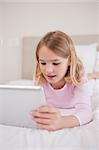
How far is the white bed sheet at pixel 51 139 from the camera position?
24cm

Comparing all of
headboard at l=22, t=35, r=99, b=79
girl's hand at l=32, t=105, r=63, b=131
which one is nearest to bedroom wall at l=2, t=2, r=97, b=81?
headboard at l=22, t=35, r=99, b=79

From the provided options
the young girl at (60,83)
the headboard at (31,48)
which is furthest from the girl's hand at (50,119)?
the headboard at (31,48)

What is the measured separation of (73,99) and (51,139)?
10cm

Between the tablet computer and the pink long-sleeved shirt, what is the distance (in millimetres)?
18

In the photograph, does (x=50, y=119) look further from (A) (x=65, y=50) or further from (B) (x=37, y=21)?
(B) (x=37, y=21)

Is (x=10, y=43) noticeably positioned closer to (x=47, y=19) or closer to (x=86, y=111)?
(x=47, y=19)

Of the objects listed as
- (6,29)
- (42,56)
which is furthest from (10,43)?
(42,56)

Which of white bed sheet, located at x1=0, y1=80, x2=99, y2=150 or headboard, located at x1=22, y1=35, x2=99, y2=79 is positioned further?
headboard, located at x1=22, y1=35, x2=99, y2=79

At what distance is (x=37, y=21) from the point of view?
40 centimetres

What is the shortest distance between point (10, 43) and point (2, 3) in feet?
0.24

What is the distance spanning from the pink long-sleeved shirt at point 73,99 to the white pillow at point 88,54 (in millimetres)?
48

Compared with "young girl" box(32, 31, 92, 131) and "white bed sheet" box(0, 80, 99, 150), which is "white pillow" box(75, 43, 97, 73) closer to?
"young girl" box(32, 31, 92, 131)

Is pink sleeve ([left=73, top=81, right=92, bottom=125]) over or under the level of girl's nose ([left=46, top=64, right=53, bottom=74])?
under

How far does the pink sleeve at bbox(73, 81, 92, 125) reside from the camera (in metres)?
0.29
